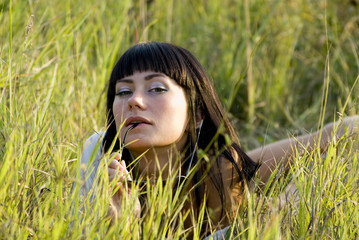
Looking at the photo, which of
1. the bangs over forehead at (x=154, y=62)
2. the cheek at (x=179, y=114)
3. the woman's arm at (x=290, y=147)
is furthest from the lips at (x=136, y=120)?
the woman's arm at (x=290, y=147)

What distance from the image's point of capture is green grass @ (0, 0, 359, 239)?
4.99ft

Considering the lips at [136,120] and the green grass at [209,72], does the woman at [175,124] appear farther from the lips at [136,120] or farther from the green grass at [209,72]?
the green grass at [209,72]

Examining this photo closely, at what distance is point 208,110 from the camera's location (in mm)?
2285

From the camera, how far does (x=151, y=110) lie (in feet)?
6.66

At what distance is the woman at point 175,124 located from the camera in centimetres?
202

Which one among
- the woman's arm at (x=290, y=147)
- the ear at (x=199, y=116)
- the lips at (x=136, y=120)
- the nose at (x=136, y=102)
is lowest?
the woman's arm at (x=290, y=147)

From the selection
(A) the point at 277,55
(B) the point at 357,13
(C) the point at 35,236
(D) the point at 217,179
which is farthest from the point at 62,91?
(B) the point at 357,13

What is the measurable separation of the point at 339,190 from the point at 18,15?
1819 millimetres

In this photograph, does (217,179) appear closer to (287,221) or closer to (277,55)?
(287,221)

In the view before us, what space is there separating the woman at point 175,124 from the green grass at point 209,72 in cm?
18

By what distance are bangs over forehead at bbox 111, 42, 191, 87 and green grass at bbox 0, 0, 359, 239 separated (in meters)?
0.28

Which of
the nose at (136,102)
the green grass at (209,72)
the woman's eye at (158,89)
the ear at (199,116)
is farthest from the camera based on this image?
the ear at (199,116)

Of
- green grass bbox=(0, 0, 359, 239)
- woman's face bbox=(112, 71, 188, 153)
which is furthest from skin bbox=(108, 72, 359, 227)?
green grass bbox=(0, 0, 359, 239)

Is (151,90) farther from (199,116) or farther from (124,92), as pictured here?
(199,116)
